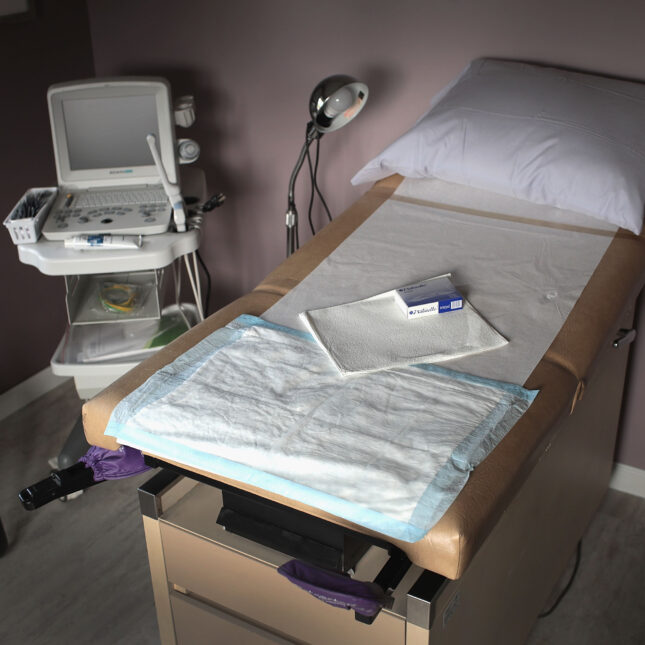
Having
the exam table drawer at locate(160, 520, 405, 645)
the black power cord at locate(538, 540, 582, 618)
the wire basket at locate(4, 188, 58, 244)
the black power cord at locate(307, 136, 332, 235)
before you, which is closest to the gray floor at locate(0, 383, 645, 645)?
the black power cord at locate(538, 540, 582, 618)

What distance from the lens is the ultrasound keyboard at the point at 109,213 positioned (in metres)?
2.06

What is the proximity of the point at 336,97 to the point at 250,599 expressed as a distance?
124 centimetres

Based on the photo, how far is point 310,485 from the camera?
3.70ft

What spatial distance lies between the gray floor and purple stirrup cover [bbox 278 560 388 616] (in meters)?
0.87

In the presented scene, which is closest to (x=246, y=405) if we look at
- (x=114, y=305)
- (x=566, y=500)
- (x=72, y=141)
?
(x=566, y=500)

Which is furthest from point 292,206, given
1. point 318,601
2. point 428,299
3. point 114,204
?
point 318,601

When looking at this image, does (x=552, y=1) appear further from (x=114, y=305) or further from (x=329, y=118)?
(x=114, y=305)

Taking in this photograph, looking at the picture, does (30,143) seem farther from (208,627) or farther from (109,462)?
(208,627)

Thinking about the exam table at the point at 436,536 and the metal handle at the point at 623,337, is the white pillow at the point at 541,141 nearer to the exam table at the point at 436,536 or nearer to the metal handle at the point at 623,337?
the exam table at the point at 436,536

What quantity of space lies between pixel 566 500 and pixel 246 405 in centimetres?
87

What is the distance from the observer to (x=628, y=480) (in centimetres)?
233

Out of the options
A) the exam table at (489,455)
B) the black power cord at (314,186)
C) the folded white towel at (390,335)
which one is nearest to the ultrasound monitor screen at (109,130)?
the black power cord at (314,186)

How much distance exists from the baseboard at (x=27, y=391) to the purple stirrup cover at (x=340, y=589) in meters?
1.77

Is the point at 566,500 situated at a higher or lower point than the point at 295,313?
lower
